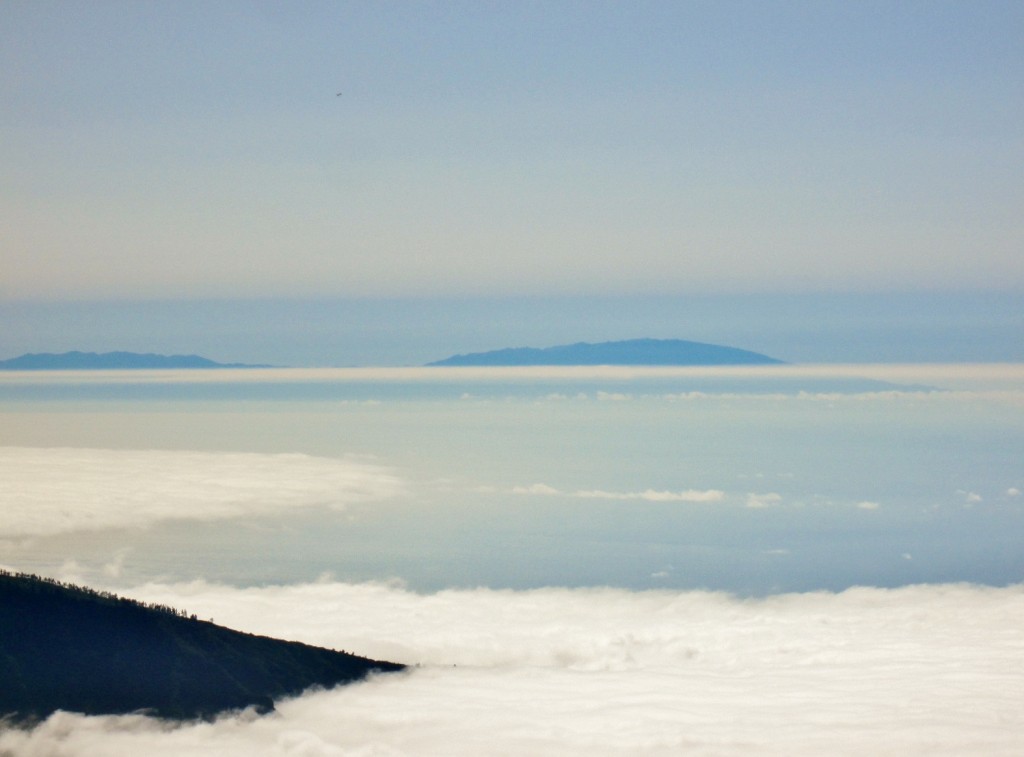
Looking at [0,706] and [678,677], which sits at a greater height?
[0,706]

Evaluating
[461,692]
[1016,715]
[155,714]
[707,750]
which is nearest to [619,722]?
[707,750]

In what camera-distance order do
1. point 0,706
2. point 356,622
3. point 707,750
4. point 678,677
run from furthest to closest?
point 356,622, point 678,677, point 707,750, point 0,706

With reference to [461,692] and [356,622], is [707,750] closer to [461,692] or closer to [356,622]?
[461,692]

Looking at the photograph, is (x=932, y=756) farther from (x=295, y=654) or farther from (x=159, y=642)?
(x=159, y=642)

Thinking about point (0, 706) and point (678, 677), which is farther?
point (678, 677)

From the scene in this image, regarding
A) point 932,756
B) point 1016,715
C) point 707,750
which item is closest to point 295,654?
point 707,750

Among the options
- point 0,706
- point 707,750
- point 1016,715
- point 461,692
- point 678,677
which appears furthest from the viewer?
point 678,677
